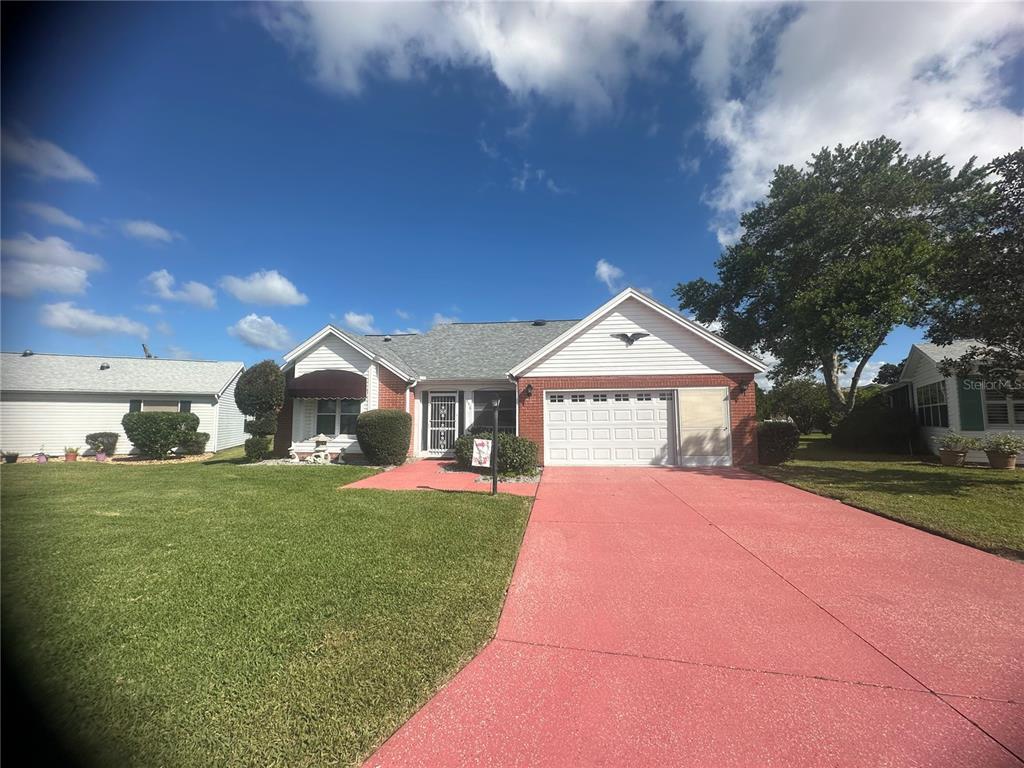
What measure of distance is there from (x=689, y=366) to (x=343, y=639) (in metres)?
12.7

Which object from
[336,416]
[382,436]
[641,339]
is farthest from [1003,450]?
[336,416]

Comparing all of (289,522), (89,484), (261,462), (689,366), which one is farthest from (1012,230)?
(89,484)

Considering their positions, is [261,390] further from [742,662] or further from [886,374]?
[886,374]

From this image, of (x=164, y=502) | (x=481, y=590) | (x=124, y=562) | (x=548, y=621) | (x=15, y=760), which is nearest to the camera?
(x=15, y=760)

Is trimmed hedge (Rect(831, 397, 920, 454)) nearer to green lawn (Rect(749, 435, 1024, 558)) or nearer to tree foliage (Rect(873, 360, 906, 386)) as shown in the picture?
green lawn (Rect(749, 435, 1024, 558))

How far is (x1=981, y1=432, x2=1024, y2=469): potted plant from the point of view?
13.0m

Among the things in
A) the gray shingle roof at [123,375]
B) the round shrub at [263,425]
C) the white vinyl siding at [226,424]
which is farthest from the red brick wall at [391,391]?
the gray shingle roof at [123,375]

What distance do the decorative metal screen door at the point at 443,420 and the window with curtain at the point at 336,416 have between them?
9.14ft

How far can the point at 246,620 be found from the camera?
349 centimetres

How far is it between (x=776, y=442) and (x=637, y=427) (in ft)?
14.6

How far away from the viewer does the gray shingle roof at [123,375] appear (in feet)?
65.0

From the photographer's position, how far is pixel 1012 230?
970cm

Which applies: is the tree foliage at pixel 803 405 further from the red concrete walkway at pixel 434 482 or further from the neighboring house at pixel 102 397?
the neighboring house at pixel 102 397

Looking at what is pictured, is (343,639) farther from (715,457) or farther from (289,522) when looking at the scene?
(715,457)
